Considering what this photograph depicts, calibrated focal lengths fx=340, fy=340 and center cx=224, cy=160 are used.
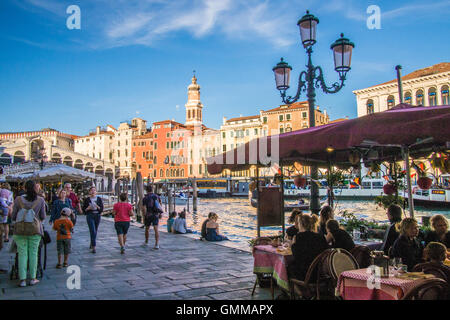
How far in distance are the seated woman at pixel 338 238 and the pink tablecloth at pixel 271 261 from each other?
0.56 metres

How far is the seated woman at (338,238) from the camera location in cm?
400

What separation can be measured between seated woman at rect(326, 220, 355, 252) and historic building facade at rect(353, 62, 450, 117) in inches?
1713

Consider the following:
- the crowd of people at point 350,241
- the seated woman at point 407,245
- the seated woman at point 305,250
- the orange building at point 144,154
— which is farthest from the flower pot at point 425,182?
the orange building at point 144,154

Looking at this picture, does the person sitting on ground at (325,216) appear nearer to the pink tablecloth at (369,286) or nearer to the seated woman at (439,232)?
the seated woman at (439,232)

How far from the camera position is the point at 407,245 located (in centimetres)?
364

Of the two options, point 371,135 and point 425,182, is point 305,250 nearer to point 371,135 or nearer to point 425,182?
point 371,135

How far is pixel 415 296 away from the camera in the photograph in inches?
102

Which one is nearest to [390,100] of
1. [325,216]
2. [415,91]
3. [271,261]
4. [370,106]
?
[370,106]

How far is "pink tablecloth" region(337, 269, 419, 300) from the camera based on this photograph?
2756 millimetres

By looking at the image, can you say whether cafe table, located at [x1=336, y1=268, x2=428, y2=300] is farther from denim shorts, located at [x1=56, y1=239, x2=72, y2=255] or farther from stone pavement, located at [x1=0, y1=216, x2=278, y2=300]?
denim shorts, located at [x1=56, y1=239, x2=72, y2=255]
